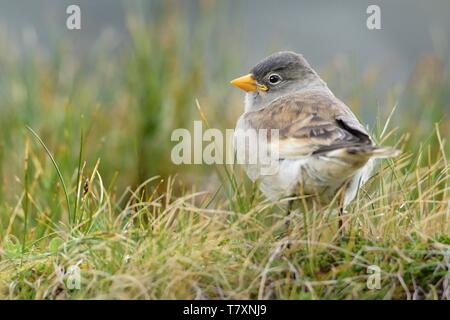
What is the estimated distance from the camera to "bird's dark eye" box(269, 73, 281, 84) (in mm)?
5148

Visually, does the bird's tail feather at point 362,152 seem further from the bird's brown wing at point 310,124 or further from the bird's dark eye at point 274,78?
the bird's dark eye at point 274,78

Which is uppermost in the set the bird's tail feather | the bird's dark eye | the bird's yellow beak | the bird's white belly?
the bird's dark eye

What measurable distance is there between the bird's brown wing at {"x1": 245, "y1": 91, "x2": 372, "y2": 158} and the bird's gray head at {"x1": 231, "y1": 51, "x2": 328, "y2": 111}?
398mm

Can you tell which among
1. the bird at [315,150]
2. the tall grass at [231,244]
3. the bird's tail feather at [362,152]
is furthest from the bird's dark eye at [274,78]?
the bird's tail feather at [362,152]

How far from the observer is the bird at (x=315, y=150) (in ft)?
12.6

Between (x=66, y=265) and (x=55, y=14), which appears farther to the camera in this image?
(x=55, y=14)

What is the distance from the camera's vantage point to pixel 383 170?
432 cm

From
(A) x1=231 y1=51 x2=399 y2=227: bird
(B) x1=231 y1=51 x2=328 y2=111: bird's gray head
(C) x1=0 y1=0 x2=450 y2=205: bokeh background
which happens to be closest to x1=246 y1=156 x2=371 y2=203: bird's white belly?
(A) x1=231 y1=51 x2=399 y2=227: bird

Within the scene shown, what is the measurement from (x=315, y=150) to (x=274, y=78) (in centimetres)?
129

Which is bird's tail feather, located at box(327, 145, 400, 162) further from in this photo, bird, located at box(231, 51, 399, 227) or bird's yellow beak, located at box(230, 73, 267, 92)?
bird's yellow beak, located at box(230, 73, 267, 92)

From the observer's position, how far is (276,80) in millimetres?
5160
